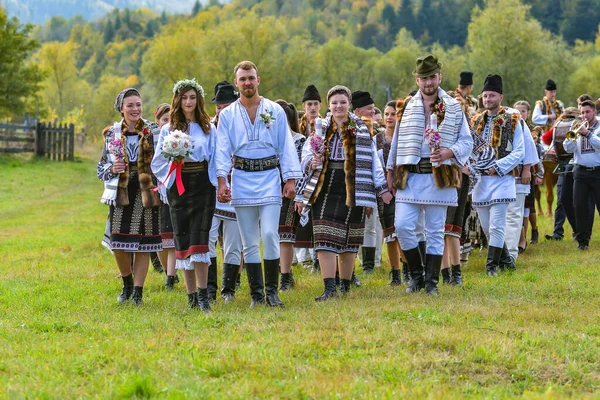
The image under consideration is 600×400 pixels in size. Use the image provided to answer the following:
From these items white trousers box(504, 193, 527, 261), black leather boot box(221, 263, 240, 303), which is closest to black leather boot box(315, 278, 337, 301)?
black leather boot box(221, 263, 240, 303)

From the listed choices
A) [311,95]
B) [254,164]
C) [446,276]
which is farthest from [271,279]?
[311,95]

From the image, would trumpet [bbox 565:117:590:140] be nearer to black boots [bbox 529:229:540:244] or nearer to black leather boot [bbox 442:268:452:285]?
black boots [bbox 529:229:540:244]

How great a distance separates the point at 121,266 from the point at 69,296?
816 mm

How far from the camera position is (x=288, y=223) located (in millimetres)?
10102

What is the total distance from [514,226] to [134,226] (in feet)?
18.4

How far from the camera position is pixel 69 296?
9453 millimetres

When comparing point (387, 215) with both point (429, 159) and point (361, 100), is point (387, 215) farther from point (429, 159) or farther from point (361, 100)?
point (429, 159)

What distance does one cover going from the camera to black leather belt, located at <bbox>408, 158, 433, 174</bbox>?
28.5 feet

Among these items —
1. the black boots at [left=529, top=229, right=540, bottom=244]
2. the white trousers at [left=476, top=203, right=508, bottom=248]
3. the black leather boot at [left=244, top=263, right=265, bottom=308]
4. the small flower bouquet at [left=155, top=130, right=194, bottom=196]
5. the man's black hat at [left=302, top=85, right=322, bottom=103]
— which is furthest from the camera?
the black boots at [left=529, top=229, right=540, bottom=244]

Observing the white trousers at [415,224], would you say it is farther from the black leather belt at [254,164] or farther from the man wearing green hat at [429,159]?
the black leather belt at [254,164]

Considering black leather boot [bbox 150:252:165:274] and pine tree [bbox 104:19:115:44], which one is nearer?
black leather boot [bbox 150:252:165:274]

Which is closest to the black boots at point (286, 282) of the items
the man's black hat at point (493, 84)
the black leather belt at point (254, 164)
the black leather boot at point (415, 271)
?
the black leather boot at point (415, 271)

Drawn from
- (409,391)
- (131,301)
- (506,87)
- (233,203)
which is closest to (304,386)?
(409,391)

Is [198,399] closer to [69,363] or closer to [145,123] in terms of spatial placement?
[69,363]
